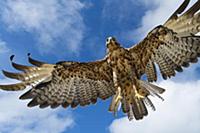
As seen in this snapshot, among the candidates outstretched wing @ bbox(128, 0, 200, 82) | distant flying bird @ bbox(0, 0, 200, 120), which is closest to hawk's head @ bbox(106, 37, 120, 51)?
distant flying bird @ bbox(0, 0, 200, 120)

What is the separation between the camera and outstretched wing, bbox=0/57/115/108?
50.7 feet

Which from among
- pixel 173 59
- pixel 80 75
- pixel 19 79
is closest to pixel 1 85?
pixel 19 79

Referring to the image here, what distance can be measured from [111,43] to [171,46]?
1.68 m

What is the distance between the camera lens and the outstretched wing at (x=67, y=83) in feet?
50.7

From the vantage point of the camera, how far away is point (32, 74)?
50.5ft

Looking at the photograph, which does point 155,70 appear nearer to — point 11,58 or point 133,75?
point 133,75

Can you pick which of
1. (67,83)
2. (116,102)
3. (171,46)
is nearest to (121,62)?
(116,102)

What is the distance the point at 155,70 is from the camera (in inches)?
609

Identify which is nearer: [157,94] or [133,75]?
[157,94]

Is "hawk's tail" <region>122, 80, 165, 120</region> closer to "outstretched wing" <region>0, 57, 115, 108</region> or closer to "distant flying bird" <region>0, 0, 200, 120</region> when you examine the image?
"distant flying bird" <region>0, 0, 200, 120</region>

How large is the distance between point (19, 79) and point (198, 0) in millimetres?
Result: 5275

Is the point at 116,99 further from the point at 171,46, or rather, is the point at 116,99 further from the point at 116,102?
the point at 171,46

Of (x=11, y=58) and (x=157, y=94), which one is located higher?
(x=11, y=58)

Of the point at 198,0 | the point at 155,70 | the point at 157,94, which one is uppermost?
the point at 198,0
